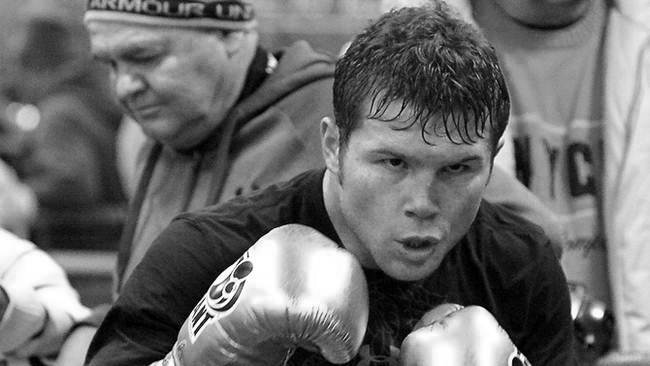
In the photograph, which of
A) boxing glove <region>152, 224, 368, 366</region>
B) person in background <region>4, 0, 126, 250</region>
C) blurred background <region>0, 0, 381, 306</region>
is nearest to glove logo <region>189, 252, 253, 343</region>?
boxing glove <region>152, 224, 368, 366</region>

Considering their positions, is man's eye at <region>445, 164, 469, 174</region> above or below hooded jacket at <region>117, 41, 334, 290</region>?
above

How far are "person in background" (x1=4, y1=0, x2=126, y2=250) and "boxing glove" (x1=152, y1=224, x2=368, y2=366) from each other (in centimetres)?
322

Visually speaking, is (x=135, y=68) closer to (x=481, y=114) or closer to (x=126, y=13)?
(x=126, y=13)

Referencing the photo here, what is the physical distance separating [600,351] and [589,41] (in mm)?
772

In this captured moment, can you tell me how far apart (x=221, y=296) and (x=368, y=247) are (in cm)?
24

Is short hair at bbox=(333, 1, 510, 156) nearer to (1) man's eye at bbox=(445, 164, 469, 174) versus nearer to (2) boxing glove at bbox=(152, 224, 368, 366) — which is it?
→ (1) man's eye at bbox=(445, 164, 469, 174)

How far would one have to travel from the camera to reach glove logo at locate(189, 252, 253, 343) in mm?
2162

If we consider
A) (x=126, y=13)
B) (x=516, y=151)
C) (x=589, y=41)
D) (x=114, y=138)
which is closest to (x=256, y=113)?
(x=126, y=13)

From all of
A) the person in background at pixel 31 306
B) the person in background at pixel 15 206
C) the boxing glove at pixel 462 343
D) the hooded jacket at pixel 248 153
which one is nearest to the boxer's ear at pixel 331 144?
the boxing glove at pixel 462 343

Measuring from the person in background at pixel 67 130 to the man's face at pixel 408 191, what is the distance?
323 centimetres

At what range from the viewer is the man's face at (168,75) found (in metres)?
3.23

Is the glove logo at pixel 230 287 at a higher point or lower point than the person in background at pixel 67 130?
higher

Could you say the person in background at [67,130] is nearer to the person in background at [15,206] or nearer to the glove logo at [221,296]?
the person in background at [15,206]

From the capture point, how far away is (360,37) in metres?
2.27
